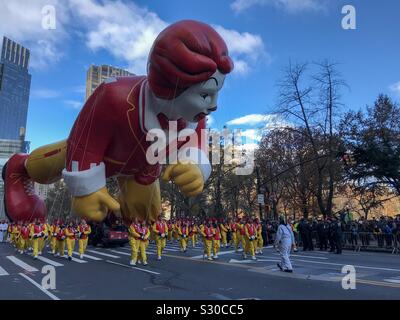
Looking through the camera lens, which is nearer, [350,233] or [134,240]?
[134,240]

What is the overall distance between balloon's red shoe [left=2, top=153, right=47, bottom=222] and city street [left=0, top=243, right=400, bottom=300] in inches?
65.3

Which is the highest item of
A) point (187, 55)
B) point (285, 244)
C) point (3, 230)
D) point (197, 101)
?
point (187, 55)

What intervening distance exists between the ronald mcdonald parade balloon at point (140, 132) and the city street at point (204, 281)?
185cm

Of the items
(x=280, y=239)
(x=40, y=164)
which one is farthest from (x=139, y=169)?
(x=280, y=239)

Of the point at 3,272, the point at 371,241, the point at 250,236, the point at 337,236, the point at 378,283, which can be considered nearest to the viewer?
the point at 378,283

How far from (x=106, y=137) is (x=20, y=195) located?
262 centimetres

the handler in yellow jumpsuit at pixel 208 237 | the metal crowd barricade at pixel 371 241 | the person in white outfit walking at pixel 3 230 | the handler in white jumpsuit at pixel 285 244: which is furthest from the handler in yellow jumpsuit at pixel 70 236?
the person in white outfit walking at pixel 3 230

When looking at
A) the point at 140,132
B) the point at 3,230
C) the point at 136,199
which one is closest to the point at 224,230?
the point at 136,199

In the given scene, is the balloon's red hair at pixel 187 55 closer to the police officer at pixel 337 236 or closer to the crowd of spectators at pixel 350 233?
the police officer at pixel 337 236

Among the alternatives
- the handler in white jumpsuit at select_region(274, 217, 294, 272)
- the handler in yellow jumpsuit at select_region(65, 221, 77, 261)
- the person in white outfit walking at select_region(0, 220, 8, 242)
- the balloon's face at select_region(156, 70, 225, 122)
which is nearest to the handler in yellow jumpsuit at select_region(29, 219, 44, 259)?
the handler in yellow jumpsuit at select_region(65, 221, 77, 261)

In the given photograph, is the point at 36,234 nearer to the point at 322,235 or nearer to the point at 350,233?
the point at 322,235

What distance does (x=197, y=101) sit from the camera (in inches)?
242
